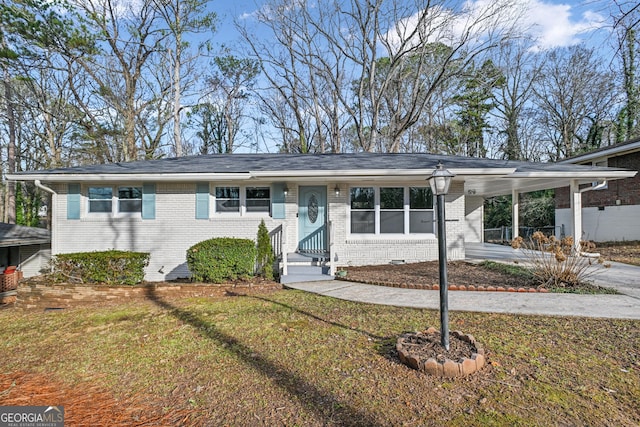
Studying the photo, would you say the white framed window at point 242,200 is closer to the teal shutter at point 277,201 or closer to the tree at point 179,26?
the teal shutter at point 277,201

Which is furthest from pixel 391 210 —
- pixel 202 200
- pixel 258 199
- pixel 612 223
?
pixel 612 223

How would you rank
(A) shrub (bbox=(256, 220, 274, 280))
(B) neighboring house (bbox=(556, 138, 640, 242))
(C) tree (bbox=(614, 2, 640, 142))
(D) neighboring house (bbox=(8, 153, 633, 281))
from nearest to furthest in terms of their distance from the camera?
1. (A) shrub (bbox=(256, 220, 274, 280))
2. (D) neighboring house (bbox=(8, 153, 633, 281))
3. (B) neighboring house (bbox=(556, 138, 640, 242))
4. (C) tree (bbox=(614, 2, 640, 142))

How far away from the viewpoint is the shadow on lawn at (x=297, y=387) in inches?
100

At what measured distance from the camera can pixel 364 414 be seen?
257 cm

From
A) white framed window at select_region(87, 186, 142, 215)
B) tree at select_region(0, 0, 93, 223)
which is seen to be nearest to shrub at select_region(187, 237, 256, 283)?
white framed window at select_region(87, 186, 142, 215)

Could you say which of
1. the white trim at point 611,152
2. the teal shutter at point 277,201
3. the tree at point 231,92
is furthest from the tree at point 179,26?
the white trim at point 611,152

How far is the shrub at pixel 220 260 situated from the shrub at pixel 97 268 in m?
1.45

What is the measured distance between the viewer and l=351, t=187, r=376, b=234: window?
381 inches

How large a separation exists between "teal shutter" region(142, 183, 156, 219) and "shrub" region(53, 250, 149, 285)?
1908 millimetres

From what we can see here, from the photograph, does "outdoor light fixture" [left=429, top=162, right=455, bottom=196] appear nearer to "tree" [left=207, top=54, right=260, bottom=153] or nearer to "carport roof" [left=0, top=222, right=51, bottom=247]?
"carport roof" [left=0, top=222, right=51, bottom=247]

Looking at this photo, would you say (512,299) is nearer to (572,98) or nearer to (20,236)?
(20,236)

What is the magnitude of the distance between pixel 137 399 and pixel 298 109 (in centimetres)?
2335

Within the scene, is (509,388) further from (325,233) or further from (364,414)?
(325,233)

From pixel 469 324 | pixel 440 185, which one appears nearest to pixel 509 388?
pixel 469 324
